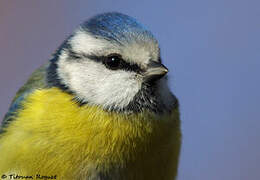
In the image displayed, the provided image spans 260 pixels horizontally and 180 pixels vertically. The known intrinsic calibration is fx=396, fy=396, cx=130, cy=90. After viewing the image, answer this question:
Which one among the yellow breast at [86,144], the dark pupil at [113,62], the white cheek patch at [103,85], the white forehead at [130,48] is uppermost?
the white forehead at [130,48]

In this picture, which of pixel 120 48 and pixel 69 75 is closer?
pixel 120 48

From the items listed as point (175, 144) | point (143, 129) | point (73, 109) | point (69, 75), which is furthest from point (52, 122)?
point (175, 144)

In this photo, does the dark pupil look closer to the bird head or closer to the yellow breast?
the bird head

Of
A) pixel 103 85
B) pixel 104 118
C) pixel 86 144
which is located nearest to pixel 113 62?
pixel 103 85

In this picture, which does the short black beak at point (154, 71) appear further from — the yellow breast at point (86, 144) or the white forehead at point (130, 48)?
the yellow breast at point (86, 144)

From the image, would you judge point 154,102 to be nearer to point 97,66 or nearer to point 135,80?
point 135,80

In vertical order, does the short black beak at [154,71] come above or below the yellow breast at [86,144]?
above

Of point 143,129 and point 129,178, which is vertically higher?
point 143,129

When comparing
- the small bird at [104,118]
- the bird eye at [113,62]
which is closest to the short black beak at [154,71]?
the small bird at [104,118]
